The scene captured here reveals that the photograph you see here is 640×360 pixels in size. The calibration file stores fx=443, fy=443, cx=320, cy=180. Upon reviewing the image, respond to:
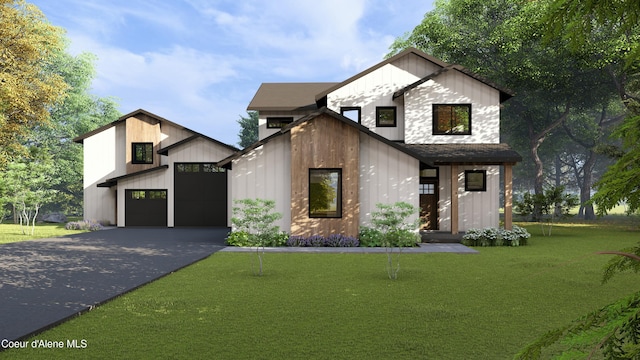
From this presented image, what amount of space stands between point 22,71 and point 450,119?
27.3m

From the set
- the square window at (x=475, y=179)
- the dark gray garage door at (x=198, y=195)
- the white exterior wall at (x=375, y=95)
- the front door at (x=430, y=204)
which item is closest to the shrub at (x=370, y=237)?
the front door at (x=430, y=204)

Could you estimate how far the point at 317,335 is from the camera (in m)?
6.16

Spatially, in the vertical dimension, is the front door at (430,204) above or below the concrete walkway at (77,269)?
above

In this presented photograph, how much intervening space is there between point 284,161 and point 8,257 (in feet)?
32.8

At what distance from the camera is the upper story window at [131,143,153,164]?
2997 cm

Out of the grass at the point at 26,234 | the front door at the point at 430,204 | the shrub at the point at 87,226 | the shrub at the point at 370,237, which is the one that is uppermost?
the front door at the point at 430,204

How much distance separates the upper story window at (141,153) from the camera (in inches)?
1180

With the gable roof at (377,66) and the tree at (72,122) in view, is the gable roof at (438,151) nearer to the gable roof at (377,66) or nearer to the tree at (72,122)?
the gable roof at (377,66)

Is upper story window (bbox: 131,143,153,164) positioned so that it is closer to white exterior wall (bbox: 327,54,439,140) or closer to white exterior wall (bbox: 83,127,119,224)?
white exterior wall (bbox: 83,127,119,224)

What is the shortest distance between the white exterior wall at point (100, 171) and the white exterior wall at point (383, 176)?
64.2ft

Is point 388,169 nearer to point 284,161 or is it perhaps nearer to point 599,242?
point 284,161

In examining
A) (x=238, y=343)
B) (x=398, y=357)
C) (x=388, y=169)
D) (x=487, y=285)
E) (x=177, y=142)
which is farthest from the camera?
(x=177, y=142)

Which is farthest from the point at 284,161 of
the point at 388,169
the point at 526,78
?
the point at 526,78

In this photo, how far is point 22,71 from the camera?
29.1 meters
